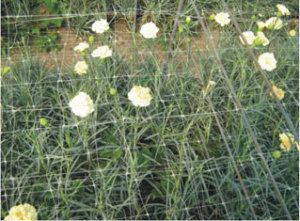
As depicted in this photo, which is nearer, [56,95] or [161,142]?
[161,142]

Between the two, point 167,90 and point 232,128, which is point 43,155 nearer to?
point 167,90

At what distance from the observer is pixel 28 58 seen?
6.86 ft

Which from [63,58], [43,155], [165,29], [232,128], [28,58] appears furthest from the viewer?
[165,29]

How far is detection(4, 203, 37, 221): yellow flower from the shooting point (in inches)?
55.3

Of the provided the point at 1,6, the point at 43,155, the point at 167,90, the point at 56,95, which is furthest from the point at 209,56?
the point at 1,6

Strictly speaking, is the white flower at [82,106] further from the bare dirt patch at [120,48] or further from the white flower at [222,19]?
the white flower at [222,19]

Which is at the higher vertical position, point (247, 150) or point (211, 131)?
point (211, 131)

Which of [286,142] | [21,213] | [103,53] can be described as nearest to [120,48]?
[103,53]

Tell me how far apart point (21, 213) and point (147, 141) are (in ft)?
1.95

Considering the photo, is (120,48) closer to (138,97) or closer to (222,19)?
(222,19)

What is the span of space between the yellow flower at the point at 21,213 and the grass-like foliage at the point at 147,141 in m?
0.11

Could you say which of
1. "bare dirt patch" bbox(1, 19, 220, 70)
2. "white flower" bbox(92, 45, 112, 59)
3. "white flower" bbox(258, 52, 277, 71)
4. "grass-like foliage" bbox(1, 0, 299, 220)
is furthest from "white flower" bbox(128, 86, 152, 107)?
"white flower" bbox(258, 52, 277, 71)

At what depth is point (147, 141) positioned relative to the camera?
72.5 inches

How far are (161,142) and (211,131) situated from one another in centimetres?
23
